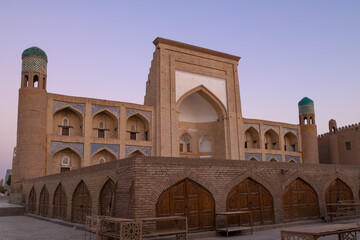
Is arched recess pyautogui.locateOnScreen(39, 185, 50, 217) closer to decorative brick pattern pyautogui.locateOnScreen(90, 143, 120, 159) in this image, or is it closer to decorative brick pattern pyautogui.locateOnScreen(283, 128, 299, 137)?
decorative brick pattern pyautogui.locateOnScreen(90, 143, 120, 159)

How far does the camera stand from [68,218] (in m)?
10.9

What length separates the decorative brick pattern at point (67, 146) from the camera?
1912 cm

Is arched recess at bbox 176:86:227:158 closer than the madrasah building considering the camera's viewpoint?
No

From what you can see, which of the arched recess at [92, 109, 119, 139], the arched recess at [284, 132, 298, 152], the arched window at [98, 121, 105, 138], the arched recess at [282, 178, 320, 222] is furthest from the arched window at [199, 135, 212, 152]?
the arched recess at [282, 178, 320, 222]

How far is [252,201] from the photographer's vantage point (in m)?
9.52

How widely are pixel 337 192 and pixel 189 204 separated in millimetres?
6153

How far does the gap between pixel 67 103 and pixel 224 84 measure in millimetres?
10926

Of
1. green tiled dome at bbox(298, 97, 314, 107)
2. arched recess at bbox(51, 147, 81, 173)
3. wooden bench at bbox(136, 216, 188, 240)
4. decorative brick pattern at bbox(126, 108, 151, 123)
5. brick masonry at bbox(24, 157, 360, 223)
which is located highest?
green tiled dome at bbox(298, 97, 314, 107)

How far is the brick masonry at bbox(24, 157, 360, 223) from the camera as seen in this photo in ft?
24.7

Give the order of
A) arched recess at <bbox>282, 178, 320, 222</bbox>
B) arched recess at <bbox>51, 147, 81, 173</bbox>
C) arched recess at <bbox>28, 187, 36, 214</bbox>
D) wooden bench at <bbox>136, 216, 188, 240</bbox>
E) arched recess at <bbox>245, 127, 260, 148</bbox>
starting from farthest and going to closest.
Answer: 1. arched recess at <bbox>245, 127, 260, 148</bbox>
2. arched recess at <bbox>51, 147, 81, 173</bbox>
3. arched recess at <bbox>28, 187, 36, 214</bbox>
4. arched recess at <bbox>282, 178, 320, 222</bbox>
5. wooden bench at <bbox>136, 216, 188, 240</bbox>

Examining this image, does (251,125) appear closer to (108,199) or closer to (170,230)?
(108,199)

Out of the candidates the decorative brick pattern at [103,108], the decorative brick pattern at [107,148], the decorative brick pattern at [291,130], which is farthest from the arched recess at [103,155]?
the decorative brick pattern at [291,130]

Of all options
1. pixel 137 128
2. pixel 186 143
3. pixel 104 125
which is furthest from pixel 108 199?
pixel 186 143

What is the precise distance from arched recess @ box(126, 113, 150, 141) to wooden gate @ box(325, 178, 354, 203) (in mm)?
12556
